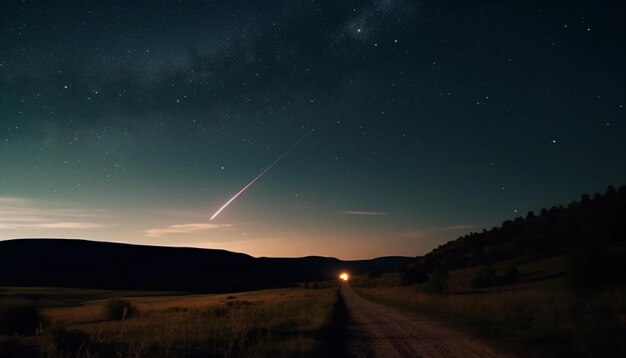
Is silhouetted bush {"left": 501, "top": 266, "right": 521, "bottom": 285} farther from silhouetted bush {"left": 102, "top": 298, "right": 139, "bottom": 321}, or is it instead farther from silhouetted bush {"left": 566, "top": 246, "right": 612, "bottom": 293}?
silhouetted bush {"left": 102, "top": 298, "right": 139, "bottom": 321}

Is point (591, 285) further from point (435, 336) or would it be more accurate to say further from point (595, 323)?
point (435, 336)

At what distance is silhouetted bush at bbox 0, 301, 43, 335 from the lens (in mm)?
24016

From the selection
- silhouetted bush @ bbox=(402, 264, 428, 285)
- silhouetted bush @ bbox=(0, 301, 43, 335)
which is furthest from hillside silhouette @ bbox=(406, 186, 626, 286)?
silhouetted bush @ bbox=(0, 301, 43, 335)

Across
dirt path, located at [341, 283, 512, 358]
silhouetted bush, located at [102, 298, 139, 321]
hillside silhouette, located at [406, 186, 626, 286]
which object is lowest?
dirt path, located at [341, 283, 512, 358]

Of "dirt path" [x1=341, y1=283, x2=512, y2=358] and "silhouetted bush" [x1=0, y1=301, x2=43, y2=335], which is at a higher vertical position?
"silhouetted bush" [x1=0, y1=301, x2=43, y2=335]

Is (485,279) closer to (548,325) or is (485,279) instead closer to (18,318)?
(548,325)

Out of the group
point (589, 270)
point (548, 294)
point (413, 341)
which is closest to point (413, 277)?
point (589, 270)

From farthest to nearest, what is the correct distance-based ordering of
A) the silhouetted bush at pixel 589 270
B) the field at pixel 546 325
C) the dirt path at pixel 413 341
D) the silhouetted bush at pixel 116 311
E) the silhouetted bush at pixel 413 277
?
1. the silhouetted bush at pixel 413 277
2. the silhouetted bush at pixel 589 270
3. the silhouetted bush at pixel 116 311
4. the dirt path at pixel 413 341
5. the field at pixel 546 325

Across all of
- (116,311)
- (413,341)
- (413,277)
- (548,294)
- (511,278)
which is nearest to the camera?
(413,341)

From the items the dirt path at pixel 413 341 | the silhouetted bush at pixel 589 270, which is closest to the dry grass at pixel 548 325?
the dirt path at pixel 413 341

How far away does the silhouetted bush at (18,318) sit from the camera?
24016 mm

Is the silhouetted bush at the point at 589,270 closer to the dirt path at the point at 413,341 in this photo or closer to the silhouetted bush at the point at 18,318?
the dirt path at the point at 413,341

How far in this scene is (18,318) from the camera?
24641 millimetres

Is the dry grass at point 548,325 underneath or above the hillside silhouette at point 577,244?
underneath
